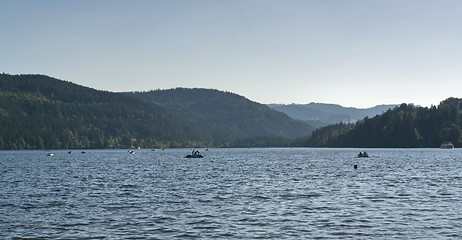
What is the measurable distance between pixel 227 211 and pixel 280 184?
34.5m

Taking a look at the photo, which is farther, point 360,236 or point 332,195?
point 332,195

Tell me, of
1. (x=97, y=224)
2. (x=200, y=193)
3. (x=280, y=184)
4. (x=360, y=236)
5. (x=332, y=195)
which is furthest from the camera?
(x=280, y=184)

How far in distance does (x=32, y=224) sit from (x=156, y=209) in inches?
552

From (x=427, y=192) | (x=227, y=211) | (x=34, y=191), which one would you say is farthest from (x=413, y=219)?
(x=34, y=191)

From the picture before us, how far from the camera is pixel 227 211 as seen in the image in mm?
57375

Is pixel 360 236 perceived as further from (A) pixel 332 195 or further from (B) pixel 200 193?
(B) pixel 200 193

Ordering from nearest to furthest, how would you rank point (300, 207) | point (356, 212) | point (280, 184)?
1. point (356, 212)
2. point (300, 207)
3. point (280, 184)

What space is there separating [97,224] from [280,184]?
4600 cm

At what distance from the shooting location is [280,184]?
90688 millimetres

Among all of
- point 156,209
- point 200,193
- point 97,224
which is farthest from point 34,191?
point 97,224

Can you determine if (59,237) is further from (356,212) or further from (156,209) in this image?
→ (356,212)

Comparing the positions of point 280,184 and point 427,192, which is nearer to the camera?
point 427,192

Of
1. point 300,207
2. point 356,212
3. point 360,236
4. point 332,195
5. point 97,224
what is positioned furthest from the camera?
point 332,195

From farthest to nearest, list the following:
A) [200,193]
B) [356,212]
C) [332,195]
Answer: [200,193]
[332,195]
[356,212]
